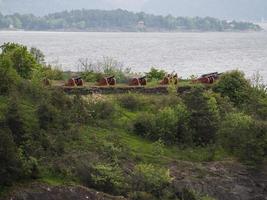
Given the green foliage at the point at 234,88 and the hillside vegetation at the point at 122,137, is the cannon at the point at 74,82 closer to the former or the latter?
the hillside vegetation at the point at 122,137

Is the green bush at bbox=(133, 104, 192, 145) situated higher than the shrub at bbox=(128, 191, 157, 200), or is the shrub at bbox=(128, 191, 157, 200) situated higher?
the green bush at bbox=(133, 104, 192, 145)

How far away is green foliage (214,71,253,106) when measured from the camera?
30.6 metres

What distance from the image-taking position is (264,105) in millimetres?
28578

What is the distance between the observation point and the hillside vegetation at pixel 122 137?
20984mm

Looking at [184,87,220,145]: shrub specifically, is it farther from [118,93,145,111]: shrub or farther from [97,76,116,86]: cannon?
[97,76,116,86]: cannon

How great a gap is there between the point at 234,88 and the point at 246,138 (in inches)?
267

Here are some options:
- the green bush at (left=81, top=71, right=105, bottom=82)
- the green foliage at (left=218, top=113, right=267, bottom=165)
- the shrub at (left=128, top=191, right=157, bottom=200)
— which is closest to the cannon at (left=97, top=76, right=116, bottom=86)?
the green bush at (left=81, top=71, right=105, bottom=82)

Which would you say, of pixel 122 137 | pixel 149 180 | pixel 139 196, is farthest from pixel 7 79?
pixel 139 196

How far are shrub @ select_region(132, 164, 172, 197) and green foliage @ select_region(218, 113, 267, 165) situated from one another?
413 centimetres

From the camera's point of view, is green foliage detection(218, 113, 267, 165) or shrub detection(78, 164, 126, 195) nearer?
shrub detection(78, 164, 126, 195)

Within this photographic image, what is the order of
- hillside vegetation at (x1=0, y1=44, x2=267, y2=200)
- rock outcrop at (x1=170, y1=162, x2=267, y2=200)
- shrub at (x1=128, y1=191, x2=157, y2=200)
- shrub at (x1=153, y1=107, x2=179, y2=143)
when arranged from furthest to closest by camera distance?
shrub at (x1=153, y1=107, x2=179, y2=143) → rock outcrop at (x1=170, y1=162, x2=267, y2=200) → hillside vegetation at (x1=0, y1=44, x2=267, y2=200) → shrub at (x1=128, y1=191, x2=157, y2=200)

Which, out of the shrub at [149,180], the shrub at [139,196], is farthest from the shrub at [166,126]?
the shrub at [139,196]

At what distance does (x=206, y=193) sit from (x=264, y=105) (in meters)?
7.04

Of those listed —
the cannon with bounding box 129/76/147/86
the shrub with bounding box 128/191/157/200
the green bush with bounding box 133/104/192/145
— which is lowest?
the shrub with bounding box 128/191/157/200
